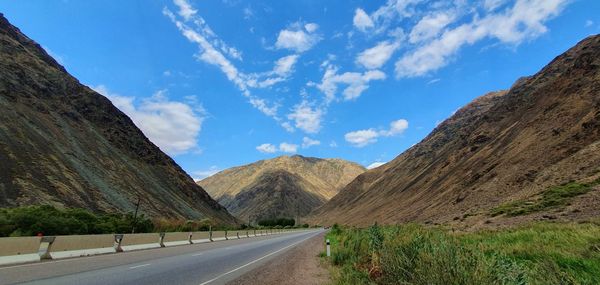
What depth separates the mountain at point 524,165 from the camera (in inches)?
1538

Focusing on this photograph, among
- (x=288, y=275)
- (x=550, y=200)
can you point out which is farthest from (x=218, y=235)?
(x=550, y=200)

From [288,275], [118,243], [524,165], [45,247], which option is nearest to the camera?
[288,275]

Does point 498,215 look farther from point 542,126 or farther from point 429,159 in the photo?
point 429,159

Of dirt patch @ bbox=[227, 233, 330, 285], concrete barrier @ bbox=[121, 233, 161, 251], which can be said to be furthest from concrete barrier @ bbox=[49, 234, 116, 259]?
dirt patch @ bbox=[227, 233, 330, 285]

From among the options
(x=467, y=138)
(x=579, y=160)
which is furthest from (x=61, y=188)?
(x=467, y=138)

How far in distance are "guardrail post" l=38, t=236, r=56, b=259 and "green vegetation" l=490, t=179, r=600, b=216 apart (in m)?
35.6

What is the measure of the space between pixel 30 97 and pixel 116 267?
6753cm

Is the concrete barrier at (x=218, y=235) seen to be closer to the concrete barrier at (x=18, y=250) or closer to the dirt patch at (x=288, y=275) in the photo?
the dirt patch at (x=288, y=275)

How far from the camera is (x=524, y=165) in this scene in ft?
176

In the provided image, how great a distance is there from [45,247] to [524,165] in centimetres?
5274

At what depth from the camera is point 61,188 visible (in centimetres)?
5419

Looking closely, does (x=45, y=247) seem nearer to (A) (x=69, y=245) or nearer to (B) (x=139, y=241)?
(A) (x=69, y=245)

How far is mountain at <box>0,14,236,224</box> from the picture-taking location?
175 feet

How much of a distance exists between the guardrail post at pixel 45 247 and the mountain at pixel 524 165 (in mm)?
30825
